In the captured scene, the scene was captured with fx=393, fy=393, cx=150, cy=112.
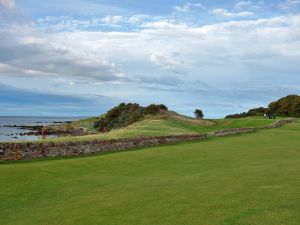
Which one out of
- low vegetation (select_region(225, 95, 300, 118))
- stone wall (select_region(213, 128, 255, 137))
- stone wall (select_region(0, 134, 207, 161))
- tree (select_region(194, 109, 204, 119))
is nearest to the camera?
stone wall (select_region(0, 134, 207, 161))

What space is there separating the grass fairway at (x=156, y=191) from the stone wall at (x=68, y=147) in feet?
12.2

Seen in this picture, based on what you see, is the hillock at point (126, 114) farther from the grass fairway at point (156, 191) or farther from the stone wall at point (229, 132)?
the grass fairway at point (156, 191)

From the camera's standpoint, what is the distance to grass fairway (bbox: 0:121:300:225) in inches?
414

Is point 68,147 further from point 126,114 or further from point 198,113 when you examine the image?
point 198,113

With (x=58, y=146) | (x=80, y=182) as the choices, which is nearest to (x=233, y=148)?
(x=58, y=146)

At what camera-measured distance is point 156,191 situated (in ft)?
47.1

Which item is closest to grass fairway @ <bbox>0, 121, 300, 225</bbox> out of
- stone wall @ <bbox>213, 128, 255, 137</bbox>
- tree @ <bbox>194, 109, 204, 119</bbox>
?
stone wall @ <bbox>213, 128, 255, 137</bbox>

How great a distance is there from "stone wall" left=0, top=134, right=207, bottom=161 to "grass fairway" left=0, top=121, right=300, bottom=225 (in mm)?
3721

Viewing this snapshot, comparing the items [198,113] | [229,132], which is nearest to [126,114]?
[198,113]

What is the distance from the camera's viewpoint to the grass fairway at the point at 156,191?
34.5ft

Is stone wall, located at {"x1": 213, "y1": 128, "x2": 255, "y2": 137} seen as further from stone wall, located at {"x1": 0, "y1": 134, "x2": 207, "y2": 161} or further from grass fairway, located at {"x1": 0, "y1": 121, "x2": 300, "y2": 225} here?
grass fairway, located at {"x1": 0, "y1": 121, "x2": 300, "y2": 225}

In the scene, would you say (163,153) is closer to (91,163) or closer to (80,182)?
(91,163)

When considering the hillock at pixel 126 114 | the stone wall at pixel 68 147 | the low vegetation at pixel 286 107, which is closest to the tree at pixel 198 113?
the hillock at pixel 126 114

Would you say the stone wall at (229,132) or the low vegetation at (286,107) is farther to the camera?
the low vegetation at (286,107)
